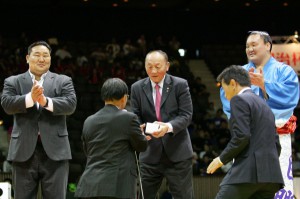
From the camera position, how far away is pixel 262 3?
16609 mm

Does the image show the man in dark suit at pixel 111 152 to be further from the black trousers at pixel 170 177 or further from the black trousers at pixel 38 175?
the black trousers at pixel 170 177

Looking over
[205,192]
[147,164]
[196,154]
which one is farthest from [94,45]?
[147,164]

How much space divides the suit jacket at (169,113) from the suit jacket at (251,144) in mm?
822

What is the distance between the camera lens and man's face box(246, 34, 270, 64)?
4473 mm

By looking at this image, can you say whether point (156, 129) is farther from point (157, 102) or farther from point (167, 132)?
point (157, 102)

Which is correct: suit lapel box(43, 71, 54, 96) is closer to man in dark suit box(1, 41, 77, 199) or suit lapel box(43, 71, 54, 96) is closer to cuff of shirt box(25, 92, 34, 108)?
man in dark suit box(1, 41, 77, 199)

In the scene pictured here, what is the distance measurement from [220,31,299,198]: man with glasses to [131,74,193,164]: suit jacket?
57cm

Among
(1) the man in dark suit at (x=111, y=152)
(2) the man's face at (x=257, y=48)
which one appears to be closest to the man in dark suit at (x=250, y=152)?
(1) the man in dark suit at (x=111, y=152)

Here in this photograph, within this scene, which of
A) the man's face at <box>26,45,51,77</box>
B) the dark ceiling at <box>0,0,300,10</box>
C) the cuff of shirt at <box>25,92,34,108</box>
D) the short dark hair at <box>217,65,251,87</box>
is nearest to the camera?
the short dark hair at <box>217,65,251,87</box>

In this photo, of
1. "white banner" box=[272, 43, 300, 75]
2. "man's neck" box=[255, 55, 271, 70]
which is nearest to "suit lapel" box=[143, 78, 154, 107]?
"man's neck" box=[255, 55, 271, 70]

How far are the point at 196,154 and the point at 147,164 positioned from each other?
5.37 meters

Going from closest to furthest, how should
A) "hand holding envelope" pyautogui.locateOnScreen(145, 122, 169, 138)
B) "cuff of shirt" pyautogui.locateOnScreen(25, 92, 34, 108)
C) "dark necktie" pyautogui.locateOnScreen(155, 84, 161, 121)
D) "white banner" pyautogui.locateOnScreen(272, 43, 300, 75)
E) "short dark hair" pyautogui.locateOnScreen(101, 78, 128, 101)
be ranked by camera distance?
"short dark hair" pyautogui.locateOnScreen(101, 78, 128, 101) → "cuff of shirt" pyautogui.locateOnScreen(25, 92, 34, 108) → "hand holding envelope" pyautogui.locateOnScreen(145, 122, 169, 138) → "dark necktie" pyautogui.locateOnScreen(155, 84, 161, 121) → "white banner" pyautogui.locateOnScreen(272, 43, 300, 75)

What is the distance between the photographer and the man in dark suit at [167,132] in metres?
4.44

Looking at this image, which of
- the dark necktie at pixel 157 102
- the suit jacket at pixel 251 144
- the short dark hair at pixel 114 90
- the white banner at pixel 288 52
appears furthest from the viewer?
the white banner at pixel 288 52
